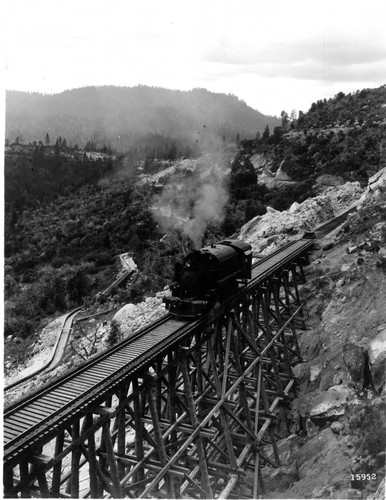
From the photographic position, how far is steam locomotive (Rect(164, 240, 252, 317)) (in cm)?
1268

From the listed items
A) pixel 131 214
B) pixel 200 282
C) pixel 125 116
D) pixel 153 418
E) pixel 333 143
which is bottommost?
pixel 131 214

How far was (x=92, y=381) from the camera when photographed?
9391 millimetres

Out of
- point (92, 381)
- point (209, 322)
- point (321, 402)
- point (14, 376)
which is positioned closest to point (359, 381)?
point (321, 402)

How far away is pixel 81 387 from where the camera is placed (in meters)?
9.20

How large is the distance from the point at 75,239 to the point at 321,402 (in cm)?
4054

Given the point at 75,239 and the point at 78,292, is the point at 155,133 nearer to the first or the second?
the point at 75,239

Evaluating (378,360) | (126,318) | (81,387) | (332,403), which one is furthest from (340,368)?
(126,318)

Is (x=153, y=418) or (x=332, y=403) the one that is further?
(x=332, y=403)

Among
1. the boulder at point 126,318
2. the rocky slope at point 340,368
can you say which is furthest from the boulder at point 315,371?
the boulder at point 126,318

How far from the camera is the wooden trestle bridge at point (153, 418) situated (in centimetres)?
792

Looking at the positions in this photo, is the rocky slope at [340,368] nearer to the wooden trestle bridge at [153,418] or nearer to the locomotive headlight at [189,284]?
the wooden trestle bridge at [153,418]

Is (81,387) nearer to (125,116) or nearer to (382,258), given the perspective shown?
(382,258)

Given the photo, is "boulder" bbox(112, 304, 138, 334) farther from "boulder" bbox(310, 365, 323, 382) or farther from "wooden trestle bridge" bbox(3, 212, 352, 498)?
"boulder" bbox(310, 365, 323, 382)

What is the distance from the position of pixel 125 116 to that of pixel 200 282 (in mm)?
173486
